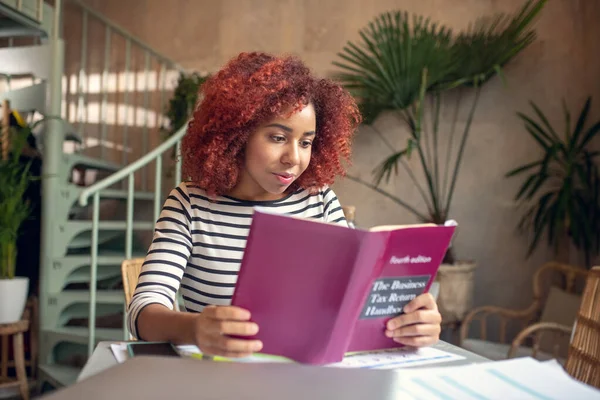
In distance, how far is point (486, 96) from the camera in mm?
3365

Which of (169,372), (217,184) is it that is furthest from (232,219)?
(169,372)

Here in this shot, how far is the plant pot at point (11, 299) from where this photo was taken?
273cm

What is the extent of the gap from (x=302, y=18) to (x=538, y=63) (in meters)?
1.74

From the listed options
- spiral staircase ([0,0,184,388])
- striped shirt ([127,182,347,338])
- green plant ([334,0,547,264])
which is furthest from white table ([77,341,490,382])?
green plant ([334,0,547,264])

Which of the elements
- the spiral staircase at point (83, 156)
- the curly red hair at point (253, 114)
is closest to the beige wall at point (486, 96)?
the spiral staircase at point (83, 156)

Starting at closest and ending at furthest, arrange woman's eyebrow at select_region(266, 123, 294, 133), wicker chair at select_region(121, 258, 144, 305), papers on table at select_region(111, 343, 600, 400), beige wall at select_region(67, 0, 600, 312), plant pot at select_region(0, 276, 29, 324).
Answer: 1. papers on table at select_region(111, 343, 600, 400)
2. woman's eyebrow at select_region(266, 123, 294, 133)
3. wicker chair at select_region(121, 258, 144, 305)
4. plant pot at select_region(0, 276, 29, 324)
5. beige wall at select_region(67, 0, 600, 312)

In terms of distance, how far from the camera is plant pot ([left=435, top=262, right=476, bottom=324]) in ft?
9.38

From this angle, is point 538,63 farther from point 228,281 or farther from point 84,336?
point 84,336

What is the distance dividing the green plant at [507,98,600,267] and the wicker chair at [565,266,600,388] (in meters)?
1.86

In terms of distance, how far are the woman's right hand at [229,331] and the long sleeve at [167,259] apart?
0.28 metres

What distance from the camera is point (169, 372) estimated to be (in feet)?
1.71

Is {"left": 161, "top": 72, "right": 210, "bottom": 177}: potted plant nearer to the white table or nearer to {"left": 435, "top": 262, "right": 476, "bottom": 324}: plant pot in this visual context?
{"left": 435, "top": 262, "right": 476, "bottom": 324}: plant pot

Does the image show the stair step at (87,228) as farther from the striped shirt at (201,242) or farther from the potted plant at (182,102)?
the striped shirt at (201,242)

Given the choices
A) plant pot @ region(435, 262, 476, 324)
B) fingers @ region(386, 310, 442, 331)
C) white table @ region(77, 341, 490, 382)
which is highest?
fingers @ region(386, 310, 442, 331)
